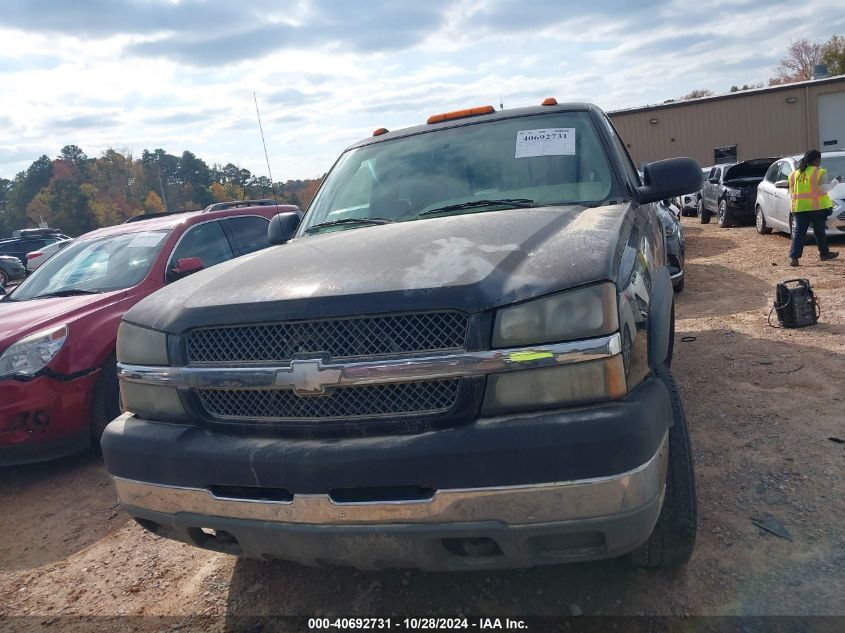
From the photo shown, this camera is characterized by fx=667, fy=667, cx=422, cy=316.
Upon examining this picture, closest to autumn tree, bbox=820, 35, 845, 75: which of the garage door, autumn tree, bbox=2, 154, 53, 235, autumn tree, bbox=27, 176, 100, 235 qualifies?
the garage door

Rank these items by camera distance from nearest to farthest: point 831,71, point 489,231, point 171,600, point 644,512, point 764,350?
point 644,512
point 489,231
point 171,600
point 764,350
point 831,71

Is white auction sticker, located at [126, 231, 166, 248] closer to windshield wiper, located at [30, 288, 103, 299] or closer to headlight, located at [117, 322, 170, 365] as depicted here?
windshield wiper, located at [30, 288, 103, 299]

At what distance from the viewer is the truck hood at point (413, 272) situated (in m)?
2.03

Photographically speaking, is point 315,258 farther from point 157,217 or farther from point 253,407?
point 157,217

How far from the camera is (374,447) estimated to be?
2.00 m

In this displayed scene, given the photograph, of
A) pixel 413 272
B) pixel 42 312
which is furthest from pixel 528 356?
pixel 42 312

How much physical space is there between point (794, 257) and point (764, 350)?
467cm

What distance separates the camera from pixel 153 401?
2.44 meters

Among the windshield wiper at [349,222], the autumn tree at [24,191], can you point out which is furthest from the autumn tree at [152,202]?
the windshield wiper at [349,222]

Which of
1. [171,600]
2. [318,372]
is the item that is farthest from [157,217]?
[318,372]

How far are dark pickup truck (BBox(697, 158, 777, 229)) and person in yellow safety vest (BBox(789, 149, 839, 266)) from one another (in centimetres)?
498

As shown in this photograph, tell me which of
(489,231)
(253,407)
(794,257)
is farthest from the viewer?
(794,257)

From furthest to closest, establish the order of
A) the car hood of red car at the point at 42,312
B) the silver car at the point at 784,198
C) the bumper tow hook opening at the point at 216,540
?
1. the silver car at the point at 784,198
2. the car hood of red car at the point at 42,312
3. the bumper tow hook opening at the point at 216,540

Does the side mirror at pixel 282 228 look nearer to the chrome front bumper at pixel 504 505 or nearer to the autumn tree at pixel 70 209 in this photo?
the chrome front bumper at pixel 504 505
